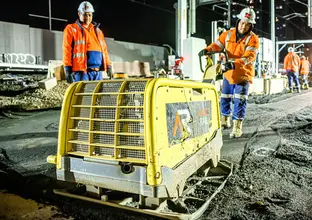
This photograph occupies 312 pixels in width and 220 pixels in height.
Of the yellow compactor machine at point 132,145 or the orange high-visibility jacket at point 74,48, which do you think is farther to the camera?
the orange high-visibility jacket at point 74,48

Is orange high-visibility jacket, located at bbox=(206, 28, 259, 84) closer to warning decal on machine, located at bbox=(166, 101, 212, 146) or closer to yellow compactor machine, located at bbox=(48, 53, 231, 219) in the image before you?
warning decal on machine, located at bbox=(166, 101, 212, 146)

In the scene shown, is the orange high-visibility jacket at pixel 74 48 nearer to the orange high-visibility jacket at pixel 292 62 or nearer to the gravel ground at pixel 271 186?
the gravel ground at pixel 271 186

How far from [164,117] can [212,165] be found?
1358mm

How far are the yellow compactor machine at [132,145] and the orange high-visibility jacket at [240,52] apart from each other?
225 cm

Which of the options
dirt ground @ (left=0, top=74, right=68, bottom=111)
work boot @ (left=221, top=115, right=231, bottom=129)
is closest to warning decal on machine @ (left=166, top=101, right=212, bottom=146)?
work boot @ (left=221, top=115, right=231, bottom=129)

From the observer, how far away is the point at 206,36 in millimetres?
38000

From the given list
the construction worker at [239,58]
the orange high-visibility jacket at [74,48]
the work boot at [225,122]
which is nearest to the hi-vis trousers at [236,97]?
the construction worker at [239,58]

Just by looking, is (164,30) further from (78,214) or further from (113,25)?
(78,214)

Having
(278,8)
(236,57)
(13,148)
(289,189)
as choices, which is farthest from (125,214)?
(278,8)

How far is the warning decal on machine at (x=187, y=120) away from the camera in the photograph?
2578 mm

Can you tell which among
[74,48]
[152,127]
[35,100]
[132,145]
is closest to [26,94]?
[35,100]

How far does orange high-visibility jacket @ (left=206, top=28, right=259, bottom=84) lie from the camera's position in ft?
15.7

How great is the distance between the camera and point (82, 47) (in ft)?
14.9

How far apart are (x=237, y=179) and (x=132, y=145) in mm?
1532
